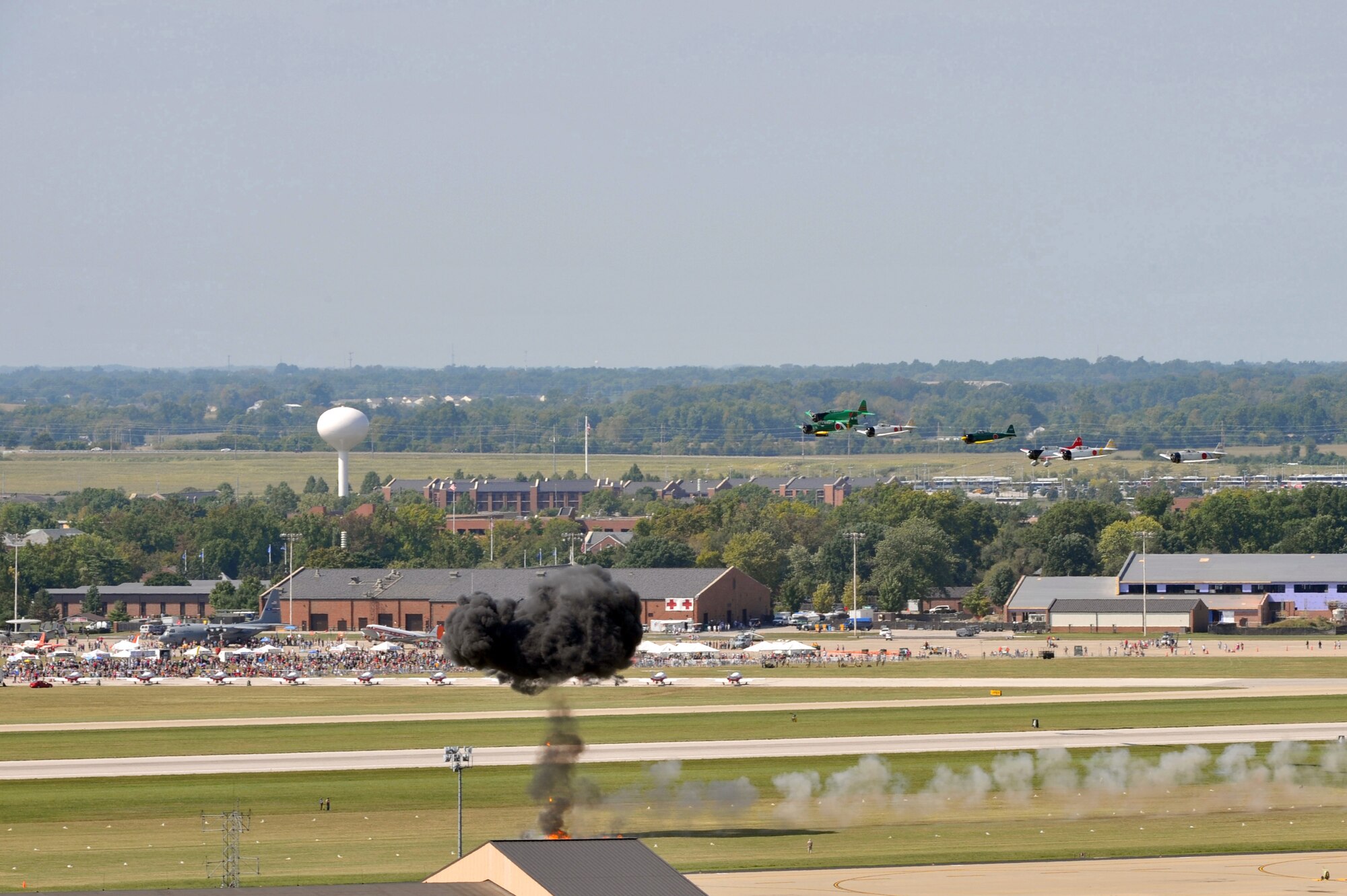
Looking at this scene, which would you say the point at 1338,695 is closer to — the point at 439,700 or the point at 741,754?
the point at 741,754

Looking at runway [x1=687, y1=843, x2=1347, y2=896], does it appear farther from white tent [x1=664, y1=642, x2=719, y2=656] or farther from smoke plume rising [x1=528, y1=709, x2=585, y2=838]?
white tent [x1=664, y1=642, x2=719, y2=656]

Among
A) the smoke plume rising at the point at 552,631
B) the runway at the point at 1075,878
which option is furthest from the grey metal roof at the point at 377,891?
the runway at the point at 1075,878

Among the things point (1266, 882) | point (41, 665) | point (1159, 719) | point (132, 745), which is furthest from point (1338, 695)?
point (41, 665)

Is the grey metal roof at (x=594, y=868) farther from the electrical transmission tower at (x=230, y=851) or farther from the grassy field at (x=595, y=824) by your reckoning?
the electrical transmission tower at (x=230, y=851)

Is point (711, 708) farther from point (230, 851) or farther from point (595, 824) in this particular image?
point (230, 851)

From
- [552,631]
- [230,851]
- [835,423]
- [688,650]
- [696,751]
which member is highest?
[835,423]

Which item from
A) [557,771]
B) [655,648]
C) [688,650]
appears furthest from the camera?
[655,648]

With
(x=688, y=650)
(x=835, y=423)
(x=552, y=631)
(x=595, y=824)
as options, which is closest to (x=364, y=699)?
(x=688, y=650)
